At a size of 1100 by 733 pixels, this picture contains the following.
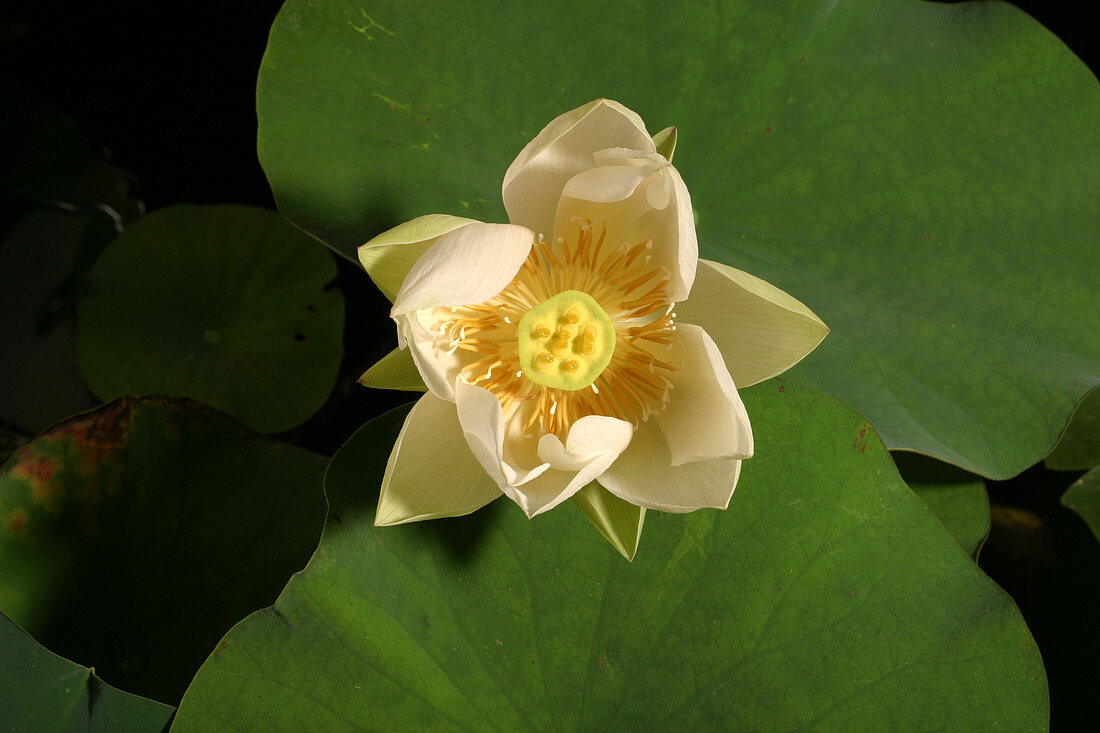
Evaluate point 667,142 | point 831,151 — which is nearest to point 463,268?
point 667,142

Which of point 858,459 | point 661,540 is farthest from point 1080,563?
point 661,540

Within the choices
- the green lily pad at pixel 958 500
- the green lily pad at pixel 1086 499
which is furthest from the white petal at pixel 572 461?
the green lily pad at pixel 1086 499

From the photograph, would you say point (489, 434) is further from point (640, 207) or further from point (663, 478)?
point (640, 207)

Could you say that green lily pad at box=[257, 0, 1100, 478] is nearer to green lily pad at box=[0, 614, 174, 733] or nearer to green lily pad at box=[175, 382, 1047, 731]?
green lily pad at box=[175, 382, 1047, 731]

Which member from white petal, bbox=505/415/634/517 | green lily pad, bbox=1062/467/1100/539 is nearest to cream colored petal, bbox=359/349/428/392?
white petal, bbox=505/415/634/517

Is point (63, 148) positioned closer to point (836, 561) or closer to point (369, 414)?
point (369, 414)

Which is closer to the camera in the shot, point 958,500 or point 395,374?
point 395,374
